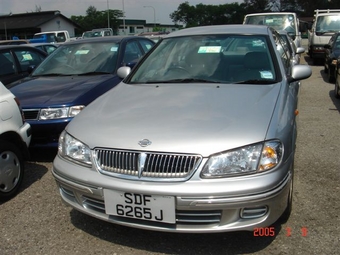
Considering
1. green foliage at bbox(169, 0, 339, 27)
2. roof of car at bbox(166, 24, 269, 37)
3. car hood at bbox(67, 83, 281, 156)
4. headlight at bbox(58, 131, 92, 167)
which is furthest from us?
green foliage at bbox(169, 0, 339, 27)

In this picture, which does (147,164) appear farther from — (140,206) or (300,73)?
(300,73)

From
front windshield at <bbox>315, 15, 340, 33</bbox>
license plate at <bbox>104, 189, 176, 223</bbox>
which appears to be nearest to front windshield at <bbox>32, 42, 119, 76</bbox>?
license plate at <bbox>104, 189, 176, 223</bbox>

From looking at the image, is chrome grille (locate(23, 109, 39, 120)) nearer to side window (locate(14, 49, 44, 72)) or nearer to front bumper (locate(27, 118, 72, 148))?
front bumper (locate(27, 118, 72, 148))

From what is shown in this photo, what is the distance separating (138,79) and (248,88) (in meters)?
1.20

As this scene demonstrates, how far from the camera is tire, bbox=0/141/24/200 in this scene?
11.8ft

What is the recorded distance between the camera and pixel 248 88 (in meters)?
3.32

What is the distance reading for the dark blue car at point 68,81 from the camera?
14.8ft

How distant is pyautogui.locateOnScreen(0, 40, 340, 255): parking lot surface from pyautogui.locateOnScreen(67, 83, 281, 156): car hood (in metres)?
0.79

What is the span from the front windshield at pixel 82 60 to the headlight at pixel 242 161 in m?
3.61

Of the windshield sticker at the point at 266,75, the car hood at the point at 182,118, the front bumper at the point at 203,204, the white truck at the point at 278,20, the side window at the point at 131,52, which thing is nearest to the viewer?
the front bumper at the point at 203,204

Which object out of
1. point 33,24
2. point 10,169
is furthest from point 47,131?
point 33,24

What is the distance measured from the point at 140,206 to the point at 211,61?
6.18 feet
